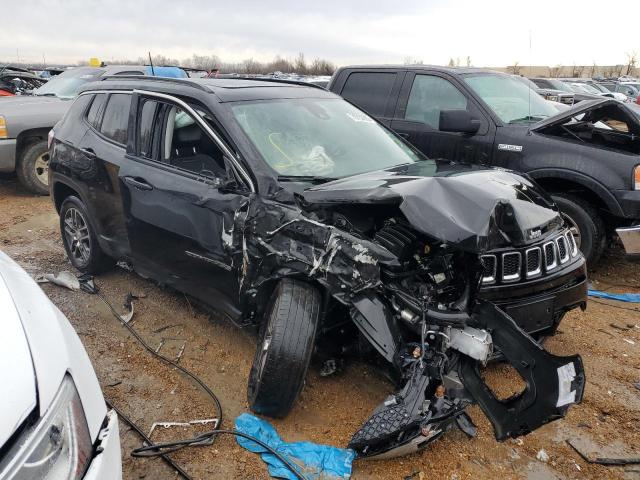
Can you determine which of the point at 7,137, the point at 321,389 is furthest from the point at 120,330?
the point at 7,137

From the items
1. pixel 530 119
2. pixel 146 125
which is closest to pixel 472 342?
pixel 146 125

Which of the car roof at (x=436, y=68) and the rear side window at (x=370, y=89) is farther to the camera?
the rear side window at (x=370, y=89)

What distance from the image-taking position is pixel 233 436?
110 inches

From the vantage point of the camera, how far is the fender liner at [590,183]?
445 centimetres

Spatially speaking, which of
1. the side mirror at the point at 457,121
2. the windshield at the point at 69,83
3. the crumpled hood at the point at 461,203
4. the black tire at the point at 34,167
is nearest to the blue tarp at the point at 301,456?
the crumpled hood at the point at 461,203

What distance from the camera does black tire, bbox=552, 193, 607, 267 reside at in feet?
15.3

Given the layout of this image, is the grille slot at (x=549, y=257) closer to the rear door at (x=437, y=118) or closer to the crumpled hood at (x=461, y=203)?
the crumpled hood at (x=461, y=203)

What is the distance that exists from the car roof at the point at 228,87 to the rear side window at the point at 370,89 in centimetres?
170

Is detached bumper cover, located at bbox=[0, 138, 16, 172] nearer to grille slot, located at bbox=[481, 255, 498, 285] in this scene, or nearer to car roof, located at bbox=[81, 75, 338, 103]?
car roof, located at bbox=[81, 75, 338, 103]

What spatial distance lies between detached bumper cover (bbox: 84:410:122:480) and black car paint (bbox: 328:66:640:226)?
4.34 m

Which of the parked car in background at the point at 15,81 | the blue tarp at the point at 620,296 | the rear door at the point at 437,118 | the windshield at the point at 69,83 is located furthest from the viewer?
the parked car in background at the point at 15,81

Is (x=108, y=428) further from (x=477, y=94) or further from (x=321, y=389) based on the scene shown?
(x=477, y=94)

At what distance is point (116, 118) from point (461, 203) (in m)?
2.99

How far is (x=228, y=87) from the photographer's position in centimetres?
367
